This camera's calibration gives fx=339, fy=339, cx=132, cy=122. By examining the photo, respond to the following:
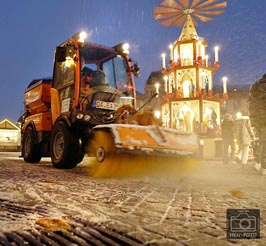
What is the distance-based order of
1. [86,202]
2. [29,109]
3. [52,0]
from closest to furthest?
[86,202], [29,109], [52,0]

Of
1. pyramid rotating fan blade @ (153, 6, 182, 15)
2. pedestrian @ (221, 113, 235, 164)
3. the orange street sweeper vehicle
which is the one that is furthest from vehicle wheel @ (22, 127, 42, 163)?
pyramid rotating fan blade @ (153, 6, 182, 15)

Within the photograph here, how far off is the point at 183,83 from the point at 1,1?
525 feet

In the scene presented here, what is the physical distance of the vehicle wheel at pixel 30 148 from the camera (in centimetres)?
934

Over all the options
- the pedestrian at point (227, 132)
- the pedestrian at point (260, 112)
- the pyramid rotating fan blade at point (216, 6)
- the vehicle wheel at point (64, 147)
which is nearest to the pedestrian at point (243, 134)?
the pedestrian at point (227, 132)

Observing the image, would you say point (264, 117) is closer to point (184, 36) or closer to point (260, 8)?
point (184, 36)

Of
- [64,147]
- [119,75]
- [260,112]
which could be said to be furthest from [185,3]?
[64,147]

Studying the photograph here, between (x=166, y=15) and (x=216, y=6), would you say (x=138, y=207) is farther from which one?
(x=216, y=6)

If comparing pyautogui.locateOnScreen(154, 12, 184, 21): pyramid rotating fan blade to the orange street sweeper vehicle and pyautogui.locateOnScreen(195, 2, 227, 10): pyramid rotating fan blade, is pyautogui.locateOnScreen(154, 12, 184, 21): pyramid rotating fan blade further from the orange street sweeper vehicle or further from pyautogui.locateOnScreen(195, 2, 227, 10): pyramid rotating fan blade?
the orange street sweeper vehicle

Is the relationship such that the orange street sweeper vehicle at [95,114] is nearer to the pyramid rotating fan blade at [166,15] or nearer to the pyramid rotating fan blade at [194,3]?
the pyramid rotating fan blade at [166,15]

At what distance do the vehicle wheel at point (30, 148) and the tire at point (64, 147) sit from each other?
1698mm

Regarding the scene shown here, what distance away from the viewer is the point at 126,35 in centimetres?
15975

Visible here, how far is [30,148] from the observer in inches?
375

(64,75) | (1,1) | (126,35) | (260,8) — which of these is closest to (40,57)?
(1,1)

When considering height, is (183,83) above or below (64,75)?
above
